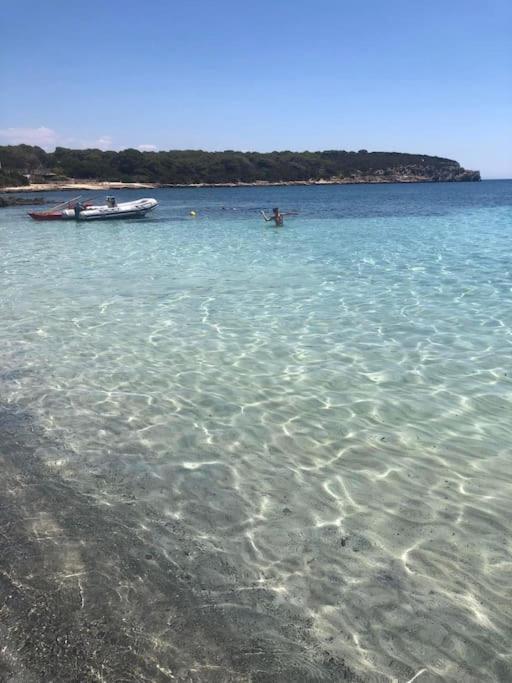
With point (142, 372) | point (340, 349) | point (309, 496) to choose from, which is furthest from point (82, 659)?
point (340, 349)

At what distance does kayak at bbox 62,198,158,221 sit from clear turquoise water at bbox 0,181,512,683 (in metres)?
28.7

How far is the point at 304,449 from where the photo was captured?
6.20 m

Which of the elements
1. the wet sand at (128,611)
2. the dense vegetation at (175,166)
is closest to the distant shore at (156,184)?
the dense vegetation at (175,166)


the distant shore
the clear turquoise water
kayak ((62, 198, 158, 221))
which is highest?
the clear turquoise water

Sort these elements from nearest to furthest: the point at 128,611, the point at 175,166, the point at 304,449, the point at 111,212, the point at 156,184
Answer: the point at 128,611, the point at 304,449, the point at 111,212, the point at 156,184, the point at 175,166

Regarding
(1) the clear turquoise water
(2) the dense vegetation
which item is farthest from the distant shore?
(1) the clear turquoise water

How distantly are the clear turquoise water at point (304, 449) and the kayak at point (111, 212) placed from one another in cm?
2866

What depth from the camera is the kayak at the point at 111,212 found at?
41.8 meters

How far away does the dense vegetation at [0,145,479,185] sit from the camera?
144 m

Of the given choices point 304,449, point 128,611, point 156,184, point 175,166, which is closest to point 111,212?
point 304,449

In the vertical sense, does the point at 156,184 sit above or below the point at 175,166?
below

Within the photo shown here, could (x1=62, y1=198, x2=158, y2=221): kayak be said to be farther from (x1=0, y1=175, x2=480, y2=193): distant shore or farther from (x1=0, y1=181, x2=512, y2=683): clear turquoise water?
(x1=0, y1=175, x2=480, y2=193): distant shore

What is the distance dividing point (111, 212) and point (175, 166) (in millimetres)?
127088

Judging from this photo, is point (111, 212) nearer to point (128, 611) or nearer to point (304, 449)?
point (304, 449)
